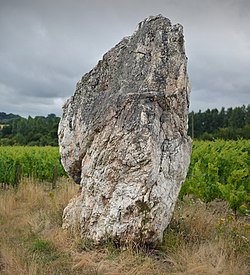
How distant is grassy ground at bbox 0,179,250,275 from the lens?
4.32m

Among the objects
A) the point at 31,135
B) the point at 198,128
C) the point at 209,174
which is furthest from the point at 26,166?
the point at 198,128

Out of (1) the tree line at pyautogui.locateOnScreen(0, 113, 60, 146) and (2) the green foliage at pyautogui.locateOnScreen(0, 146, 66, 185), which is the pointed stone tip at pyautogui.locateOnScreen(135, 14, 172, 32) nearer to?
(2) the green foliage at pyautogui.locateOnScreen(0, 146, 66, 185)

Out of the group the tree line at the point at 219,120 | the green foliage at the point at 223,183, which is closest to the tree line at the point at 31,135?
the tree line at the point at 219,120

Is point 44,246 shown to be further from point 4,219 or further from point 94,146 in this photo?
point 4,219

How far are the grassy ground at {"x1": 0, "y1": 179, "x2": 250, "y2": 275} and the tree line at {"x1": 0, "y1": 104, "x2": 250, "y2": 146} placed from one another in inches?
1275

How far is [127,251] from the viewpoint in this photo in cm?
465

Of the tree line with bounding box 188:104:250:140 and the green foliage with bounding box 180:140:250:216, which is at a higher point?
the tree line with bounding box 188:104:250:140

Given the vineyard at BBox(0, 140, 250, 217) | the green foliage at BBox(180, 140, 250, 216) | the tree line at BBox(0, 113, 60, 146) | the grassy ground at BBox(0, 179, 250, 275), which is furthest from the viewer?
the tree line at BBox(0, 113, 60, 146)

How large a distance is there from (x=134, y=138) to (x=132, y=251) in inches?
60.4

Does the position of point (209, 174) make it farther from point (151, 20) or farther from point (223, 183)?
point (151, 20)

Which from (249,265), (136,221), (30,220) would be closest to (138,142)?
(136,221)

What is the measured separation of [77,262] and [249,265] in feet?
7.35

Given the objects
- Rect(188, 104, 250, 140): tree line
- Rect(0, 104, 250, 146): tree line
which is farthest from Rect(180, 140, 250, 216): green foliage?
Rect(188, 104, 250, 140): tree line

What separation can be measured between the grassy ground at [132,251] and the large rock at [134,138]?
25cm
